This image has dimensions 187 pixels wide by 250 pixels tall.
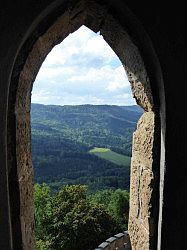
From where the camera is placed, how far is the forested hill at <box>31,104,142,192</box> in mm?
33250

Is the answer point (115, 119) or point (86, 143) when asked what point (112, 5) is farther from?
point (115, 119)

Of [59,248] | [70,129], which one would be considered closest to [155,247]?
[59,248]

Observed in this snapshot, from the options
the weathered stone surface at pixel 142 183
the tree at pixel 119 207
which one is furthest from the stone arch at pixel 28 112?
the tree at pixel 119 207

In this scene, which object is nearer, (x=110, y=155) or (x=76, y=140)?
(x=76, y=140)

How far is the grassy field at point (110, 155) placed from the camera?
4006cm

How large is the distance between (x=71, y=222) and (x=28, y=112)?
55.9ft

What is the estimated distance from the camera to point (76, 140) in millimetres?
41750

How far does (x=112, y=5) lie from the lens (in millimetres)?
1938

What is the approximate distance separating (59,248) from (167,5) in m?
17.8

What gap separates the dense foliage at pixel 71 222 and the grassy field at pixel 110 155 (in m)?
19.5

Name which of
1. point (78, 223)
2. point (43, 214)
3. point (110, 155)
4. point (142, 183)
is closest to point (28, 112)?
point (142, 183)

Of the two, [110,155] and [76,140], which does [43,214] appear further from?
[110,155]

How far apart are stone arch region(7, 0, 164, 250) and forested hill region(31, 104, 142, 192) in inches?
940

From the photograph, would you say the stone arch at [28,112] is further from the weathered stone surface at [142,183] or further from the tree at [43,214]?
the tree at [43,214]
